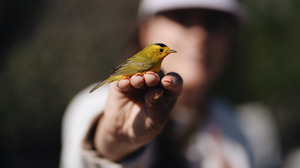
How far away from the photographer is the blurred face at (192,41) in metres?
2.99

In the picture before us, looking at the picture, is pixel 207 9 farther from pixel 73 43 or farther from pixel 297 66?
pixel 297 66

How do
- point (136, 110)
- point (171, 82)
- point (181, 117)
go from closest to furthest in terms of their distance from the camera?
1. point (171, 82)
2. point (136, 110)
3. point (181, 117)

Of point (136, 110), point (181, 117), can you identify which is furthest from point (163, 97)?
point (181, 117)

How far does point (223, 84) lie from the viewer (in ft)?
19.2

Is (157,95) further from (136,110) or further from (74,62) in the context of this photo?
(74,62)

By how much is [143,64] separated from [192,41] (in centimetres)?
156

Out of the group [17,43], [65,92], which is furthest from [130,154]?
[17,43]

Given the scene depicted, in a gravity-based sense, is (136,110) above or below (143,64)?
below

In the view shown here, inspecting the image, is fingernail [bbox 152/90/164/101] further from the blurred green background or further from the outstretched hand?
the blurred green background

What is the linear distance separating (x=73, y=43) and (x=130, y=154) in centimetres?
338

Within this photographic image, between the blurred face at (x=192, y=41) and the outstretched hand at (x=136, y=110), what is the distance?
165 centimetres

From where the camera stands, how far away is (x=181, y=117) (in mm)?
3244

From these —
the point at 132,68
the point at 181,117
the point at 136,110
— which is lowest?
the point at 181,117

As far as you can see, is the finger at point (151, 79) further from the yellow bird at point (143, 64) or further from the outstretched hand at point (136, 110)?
the yellow bird at point (143, 64)
